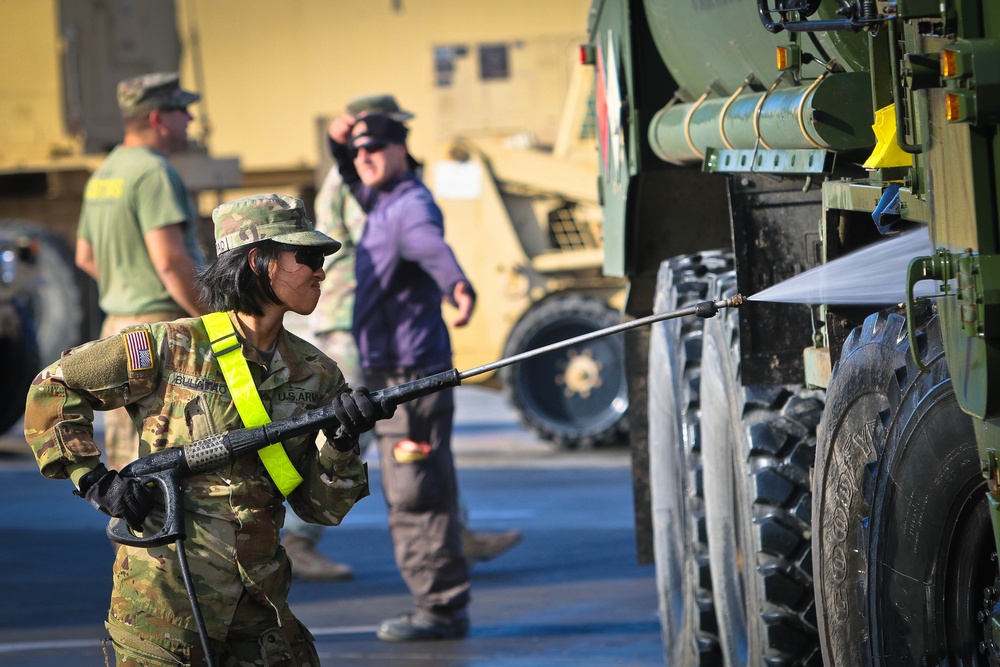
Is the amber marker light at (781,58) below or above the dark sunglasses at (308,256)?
above

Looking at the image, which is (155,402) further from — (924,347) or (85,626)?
(85,626)

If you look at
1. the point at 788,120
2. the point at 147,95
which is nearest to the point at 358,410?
the point at 788,120

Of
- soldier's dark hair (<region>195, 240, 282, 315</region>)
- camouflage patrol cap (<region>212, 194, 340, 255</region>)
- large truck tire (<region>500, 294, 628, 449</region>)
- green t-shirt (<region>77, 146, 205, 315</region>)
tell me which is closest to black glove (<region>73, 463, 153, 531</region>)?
soldier's dark hair (<region>195, 240, 282, 315</region>)

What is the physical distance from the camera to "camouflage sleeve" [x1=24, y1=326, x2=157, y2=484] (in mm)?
3701

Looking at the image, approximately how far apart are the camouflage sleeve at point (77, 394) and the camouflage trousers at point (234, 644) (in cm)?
38

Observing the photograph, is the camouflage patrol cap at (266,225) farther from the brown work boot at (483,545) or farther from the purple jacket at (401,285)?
the brown work boot at (483,545)

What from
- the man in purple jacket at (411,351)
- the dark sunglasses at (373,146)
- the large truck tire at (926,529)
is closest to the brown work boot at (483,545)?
the man in purple jacket at (411,351)

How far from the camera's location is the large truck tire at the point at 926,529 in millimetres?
2926

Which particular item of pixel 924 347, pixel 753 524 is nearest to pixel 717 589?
pixel 753 524

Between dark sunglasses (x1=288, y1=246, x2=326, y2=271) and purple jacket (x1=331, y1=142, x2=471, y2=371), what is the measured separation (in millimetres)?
2720

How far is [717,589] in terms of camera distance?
16.7ft

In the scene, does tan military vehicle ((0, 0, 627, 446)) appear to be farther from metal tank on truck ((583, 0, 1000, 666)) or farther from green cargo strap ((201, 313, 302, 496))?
green cargo strap ((201, 313, 302, 496))

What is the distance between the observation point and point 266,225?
3.85m

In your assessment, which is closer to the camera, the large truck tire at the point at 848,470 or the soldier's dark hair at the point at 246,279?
the large truck tire at the point at 848,470
